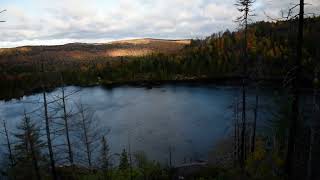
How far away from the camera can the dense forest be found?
15977 millimetres

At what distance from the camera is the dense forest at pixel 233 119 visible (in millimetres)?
15977

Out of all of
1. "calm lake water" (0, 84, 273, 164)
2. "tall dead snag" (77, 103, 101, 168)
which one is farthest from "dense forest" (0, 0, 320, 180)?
"calm lake water" (0, 84, 273, 164)

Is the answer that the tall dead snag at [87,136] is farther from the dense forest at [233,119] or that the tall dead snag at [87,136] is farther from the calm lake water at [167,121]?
the calm lake water at [167,121]

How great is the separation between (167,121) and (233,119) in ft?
40.1

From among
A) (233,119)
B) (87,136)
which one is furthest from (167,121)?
(87,136)

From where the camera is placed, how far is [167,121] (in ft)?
198

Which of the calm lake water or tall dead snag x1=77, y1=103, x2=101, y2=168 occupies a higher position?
tall dead snag x1=77, y1=103, x2=101, y2=168

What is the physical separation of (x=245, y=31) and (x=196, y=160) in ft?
67.5

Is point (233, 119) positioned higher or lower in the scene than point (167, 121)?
higher

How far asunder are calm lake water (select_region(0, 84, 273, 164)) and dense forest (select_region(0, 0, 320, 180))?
2.41 meters

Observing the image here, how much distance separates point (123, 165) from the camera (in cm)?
2902

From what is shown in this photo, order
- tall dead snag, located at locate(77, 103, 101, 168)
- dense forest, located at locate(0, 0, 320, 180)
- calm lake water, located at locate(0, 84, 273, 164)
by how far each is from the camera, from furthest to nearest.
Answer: calm lake water, located at locate(0, 84, 273, 164) → tall dead snag, located at locate(77, 103, 101, 168) → dense forest, located at locate(0, 0, 320, 180)

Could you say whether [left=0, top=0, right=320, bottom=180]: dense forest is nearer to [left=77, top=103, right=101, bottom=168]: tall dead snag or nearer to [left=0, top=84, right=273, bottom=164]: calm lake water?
[left=77, top=103, right=101, bottom=168]: tall dead snag

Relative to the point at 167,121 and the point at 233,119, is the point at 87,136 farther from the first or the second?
the point at 167,121
